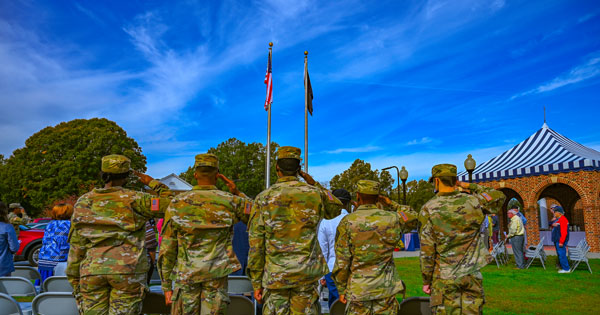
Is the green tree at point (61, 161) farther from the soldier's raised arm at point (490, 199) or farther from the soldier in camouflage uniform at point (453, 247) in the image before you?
the soldier's raised arm at point (490, 199)

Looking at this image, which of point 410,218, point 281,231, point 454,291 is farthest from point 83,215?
point 454,291

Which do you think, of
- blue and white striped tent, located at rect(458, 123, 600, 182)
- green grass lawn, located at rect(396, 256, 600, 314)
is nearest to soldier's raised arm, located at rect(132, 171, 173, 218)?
green grass lawn, located at rect(396, 256, 600, 314)

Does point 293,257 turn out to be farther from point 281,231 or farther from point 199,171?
point 199,171

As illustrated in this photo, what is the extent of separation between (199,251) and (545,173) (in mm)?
21620

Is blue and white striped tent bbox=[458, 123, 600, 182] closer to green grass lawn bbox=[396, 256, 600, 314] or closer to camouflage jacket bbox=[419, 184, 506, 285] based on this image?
green grass lawn bbox=[396, 256, 600, 314]

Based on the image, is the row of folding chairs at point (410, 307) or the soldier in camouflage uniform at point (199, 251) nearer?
the soldier in camouflage uniform at point (199, 251)

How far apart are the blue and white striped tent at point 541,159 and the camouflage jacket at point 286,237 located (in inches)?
796

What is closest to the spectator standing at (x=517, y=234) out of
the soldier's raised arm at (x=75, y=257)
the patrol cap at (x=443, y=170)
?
the patrol cap at (x=443, y=170)

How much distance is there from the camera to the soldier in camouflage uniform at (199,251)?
3.35 m

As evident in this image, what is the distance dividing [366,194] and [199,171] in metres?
1.59

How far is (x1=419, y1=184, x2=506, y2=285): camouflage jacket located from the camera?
371 cm

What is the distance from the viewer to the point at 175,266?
137 inches

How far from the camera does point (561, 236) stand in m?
11.5

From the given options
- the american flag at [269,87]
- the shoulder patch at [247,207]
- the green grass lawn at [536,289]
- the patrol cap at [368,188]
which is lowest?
the green grass lawn at [536,289]
